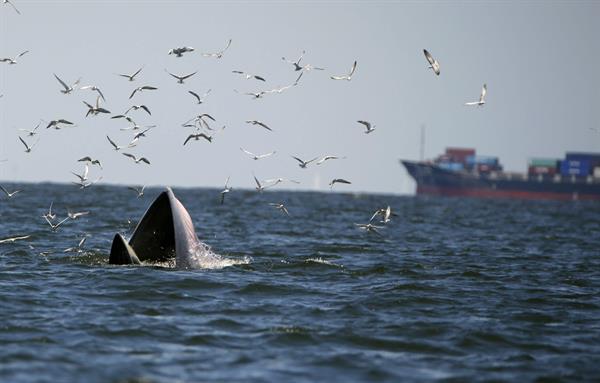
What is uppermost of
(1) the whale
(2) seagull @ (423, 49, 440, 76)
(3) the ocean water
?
(2) seagull @ (423, 49, 440, 76)

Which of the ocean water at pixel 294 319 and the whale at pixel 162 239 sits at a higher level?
the whale at pixel 162 239

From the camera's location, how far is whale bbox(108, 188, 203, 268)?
18031 millimetres

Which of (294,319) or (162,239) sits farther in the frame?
(162,239)

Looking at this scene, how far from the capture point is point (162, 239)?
61.4 ft

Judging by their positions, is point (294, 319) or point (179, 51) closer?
point (294, 319)

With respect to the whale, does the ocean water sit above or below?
below

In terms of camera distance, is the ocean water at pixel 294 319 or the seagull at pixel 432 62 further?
the seagull at pixel 432 62

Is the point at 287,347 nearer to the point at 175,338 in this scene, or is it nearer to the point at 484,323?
the point at 175,338

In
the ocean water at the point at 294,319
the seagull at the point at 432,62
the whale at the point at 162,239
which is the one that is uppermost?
the seagull at the point at 432,62

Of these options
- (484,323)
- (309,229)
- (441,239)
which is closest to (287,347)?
(484,323)

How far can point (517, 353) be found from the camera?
13562 mm

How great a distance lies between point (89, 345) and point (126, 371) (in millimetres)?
1512

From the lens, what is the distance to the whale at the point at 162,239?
18.0 m

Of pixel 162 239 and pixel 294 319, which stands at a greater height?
pixel 162 239
